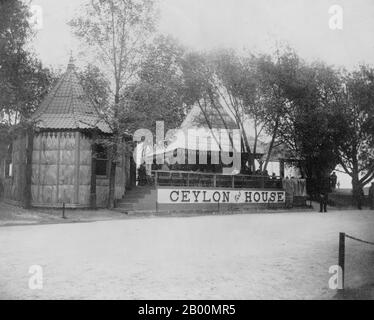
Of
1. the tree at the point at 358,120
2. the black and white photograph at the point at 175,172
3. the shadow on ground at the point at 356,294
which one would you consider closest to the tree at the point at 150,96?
the black and white photograph at the point at 175,172

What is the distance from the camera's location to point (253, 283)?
7105 millimetres

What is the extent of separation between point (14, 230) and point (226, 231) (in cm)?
638

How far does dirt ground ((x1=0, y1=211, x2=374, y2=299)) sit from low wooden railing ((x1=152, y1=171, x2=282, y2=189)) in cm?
802

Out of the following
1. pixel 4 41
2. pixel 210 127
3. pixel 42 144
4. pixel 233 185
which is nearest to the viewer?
pixel 4 41

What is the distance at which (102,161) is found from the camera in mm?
22062

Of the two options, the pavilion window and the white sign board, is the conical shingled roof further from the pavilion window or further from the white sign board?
the white sign board

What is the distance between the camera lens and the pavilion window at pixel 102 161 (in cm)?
2179

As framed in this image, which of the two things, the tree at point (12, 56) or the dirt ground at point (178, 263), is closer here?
the dirt ground at point (178, 263)

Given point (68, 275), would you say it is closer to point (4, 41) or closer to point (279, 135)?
point (4, 41)

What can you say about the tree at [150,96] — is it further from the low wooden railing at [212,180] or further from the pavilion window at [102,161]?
the low wooden railing at [212,180]

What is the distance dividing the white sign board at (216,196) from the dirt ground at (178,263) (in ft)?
24.8

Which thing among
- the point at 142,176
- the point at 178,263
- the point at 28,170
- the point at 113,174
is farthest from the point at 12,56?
the point at 178,263

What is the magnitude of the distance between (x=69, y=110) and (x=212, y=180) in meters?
7.93
